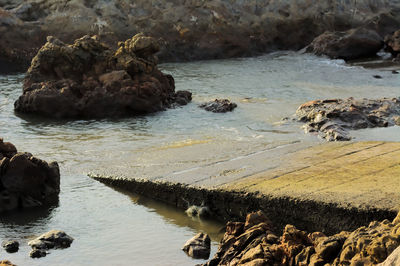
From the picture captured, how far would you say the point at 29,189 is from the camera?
6.54 m

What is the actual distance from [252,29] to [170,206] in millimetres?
14816

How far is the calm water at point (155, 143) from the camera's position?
18.1 ft

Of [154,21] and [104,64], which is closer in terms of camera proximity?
[104,64]

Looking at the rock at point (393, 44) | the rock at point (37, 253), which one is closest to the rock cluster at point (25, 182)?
the rock at point (37, 253)

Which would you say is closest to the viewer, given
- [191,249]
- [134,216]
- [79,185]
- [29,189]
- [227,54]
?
[191,249]

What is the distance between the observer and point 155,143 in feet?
29.6

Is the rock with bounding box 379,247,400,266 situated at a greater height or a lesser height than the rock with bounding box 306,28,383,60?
greater

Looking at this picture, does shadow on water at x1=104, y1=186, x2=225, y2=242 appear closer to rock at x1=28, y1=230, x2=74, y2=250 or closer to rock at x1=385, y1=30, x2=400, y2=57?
rock at x1=28, y1=230, x2=74, y2=250

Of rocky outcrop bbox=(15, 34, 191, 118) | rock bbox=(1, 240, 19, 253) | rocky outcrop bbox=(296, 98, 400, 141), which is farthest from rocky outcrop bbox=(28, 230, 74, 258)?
rocky outcrop bbox=(15, 34, 191, 118)

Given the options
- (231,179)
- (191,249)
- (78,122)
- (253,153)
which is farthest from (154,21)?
(191,249)

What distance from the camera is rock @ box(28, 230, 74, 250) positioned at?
5324mm

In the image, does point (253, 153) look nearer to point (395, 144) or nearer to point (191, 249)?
point (395, 144)

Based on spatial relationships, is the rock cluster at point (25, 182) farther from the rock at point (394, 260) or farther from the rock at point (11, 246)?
the rock at point (394, 260)

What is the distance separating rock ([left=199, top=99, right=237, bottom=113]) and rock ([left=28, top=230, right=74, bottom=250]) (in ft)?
19.7
